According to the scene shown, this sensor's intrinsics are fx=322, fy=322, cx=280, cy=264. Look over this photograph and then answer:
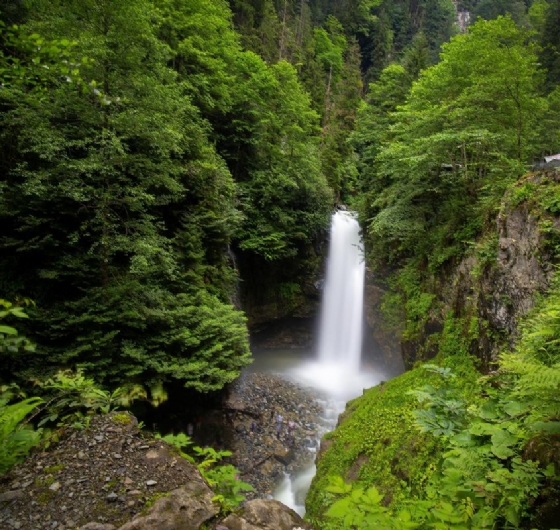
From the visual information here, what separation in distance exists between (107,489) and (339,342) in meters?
15.3

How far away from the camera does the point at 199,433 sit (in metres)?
8.64

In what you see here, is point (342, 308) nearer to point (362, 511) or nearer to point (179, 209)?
point (179, 209)

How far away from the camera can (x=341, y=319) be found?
56.1 feet

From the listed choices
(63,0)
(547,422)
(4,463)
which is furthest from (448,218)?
(63,0)

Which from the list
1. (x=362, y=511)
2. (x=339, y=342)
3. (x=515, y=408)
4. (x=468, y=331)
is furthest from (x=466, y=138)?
(x=339, y=342)

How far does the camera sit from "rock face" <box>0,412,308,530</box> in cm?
221

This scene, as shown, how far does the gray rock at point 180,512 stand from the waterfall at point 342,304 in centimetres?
1457

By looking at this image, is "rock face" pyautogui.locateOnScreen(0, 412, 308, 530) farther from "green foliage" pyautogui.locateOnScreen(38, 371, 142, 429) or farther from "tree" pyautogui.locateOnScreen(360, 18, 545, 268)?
"tree" pyautogui.locateOnScreen(360, 18, 545, 268)

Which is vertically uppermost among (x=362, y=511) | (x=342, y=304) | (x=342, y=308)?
(x=362, y=511)

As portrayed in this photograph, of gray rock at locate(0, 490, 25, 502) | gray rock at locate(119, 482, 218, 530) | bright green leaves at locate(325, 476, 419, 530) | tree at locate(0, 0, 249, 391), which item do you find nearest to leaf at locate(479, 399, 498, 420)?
bright green leaves at locate(325, 476, 419, 530)

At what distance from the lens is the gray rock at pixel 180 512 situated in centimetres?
217

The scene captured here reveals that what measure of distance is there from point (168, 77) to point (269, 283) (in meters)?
10.4

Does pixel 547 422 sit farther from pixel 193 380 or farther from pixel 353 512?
pixel 193 380

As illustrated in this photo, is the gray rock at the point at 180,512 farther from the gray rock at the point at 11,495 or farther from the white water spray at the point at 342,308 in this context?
the white water spray at the point at 342,308
